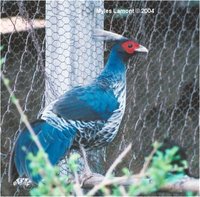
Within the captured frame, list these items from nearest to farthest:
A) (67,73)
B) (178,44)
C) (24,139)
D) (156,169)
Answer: (156,169)
(24,139)
(67,73)
(178,44)

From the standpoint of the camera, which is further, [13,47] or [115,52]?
[13,47]

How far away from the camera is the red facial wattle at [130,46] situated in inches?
109

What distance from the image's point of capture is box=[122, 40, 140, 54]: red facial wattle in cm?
277

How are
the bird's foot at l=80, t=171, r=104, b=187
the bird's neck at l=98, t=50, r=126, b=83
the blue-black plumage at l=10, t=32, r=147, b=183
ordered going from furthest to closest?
the bird's neck at l=98, t=50, r=126, b=83 → the bird's foot at l=80, t=171, r=104, b=187 → the blue-black plumage at l=10, t=32, r=147, b=183

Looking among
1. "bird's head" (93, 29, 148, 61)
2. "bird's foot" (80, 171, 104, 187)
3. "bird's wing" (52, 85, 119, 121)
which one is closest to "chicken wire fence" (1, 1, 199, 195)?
"bird's head" (93, 29, 148, 61)

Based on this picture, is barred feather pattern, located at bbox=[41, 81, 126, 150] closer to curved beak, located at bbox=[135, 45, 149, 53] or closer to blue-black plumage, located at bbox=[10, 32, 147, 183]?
blue-black plumage, located at bbox=[10, 32, 147, 183]

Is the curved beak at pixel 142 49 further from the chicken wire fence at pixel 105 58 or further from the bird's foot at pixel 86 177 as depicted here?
the bird's foot at pixel 86 177

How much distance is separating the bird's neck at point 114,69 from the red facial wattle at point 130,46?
37 mm

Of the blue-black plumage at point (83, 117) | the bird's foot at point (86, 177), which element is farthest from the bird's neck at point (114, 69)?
the bird's foot at point (86, 177)

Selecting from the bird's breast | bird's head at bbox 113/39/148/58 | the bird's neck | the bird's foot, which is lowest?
the bird's foot

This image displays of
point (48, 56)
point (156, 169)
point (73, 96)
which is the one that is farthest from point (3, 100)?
point (156, 169)

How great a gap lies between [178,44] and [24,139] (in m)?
1.69

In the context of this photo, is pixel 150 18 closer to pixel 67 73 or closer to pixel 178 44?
pixel 178 44

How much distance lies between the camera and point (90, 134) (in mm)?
2516
